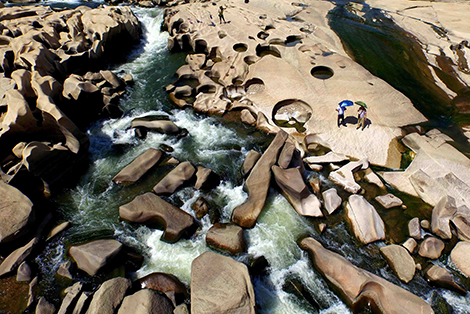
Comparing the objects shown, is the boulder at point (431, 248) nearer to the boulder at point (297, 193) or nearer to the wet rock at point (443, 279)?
the wet rock at point (443, 279)

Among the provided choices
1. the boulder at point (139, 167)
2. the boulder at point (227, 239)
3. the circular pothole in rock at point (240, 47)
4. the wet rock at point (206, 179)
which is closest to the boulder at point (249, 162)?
the wet rock at point (206, 179)

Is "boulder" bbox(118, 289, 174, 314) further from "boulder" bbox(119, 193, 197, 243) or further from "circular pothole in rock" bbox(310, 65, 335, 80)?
"circular pothole in rock" bbox(310, 65, 335, 80)

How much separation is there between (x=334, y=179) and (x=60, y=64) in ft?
53.7

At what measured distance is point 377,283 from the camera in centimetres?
741

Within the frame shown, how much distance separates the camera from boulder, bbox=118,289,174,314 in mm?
6634

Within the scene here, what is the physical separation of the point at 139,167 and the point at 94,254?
4022 millimetres

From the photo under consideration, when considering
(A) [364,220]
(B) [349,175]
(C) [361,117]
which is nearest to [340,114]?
(C) [361,117]

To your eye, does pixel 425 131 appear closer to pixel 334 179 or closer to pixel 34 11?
pixel 334 179

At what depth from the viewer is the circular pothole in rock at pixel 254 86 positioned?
15809mm

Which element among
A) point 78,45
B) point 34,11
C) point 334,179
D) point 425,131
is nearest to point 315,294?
point 334,179

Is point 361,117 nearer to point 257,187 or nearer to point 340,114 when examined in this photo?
point 340,114

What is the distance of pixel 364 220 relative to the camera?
9.40 meters

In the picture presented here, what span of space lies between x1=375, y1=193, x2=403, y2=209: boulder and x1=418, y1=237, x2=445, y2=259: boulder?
61.6 inches

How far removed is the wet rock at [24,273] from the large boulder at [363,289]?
8.49 metres
